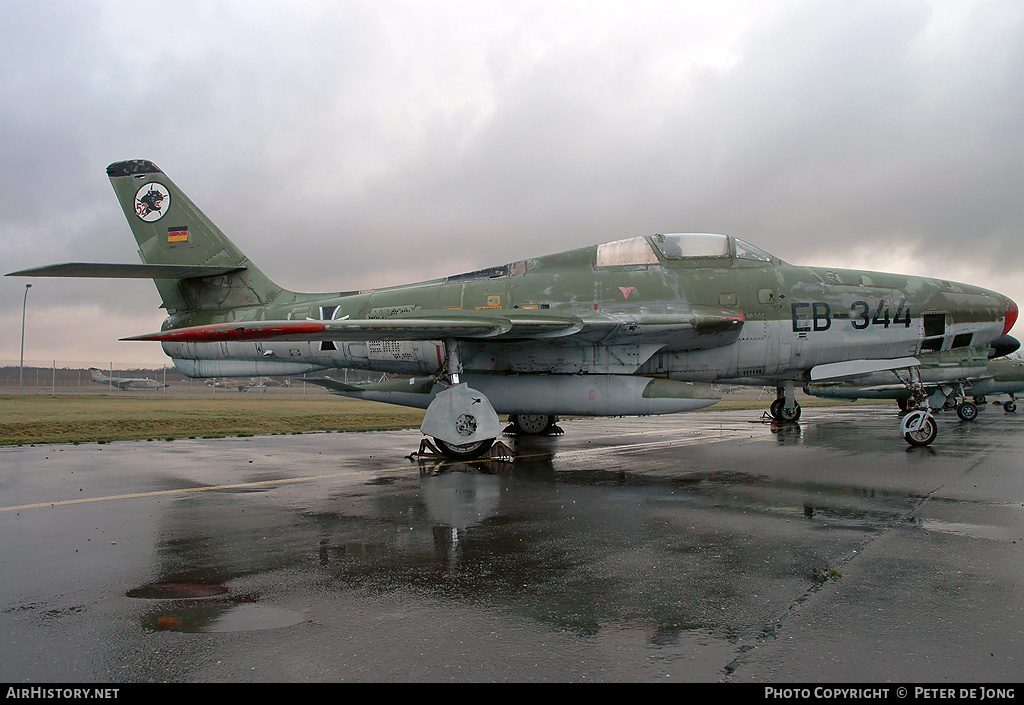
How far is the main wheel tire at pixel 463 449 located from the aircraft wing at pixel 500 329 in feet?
5.50

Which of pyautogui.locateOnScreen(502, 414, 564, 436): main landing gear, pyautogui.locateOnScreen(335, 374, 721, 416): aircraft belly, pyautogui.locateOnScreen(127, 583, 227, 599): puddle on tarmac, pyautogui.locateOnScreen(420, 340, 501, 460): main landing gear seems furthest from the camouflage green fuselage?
pyautogui.locateOnScreen(127, 583, 227, 599): puddle on tarmac

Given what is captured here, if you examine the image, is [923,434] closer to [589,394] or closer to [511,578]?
[589,394]

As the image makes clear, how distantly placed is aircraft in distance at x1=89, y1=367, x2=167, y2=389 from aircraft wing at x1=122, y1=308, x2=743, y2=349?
71.3 meters

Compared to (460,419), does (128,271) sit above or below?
above

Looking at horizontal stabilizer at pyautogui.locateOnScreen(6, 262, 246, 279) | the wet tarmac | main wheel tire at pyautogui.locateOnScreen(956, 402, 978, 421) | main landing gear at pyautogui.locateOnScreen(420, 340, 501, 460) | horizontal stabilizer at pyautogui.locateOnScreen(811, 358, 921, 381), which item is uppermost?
horizontal stabilizer at pyautogui.locateOnScreen(6, 262, 246, 279)

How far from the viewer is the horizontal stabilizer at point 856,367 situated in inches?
406

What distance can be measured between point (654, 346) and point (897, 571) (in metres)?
6.66

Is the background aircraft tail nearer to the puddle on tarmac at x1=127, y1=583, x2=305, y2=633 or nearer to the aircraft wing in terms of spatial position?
the aircraft wing

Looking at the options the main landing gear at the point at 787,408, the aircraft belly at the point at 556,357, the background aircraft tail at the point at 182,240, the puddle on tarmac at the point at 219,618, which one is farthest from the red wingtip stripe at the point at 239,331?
the main landing gear at the point at 787,408

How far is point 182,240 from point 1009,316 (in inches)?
612

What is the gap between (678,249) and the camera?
1090cm

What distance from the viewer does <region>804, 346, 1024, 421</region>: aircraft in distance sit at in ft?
59.5

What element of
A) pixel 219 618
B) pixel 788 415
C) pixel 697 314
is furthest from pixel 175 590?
pixel 788 415
